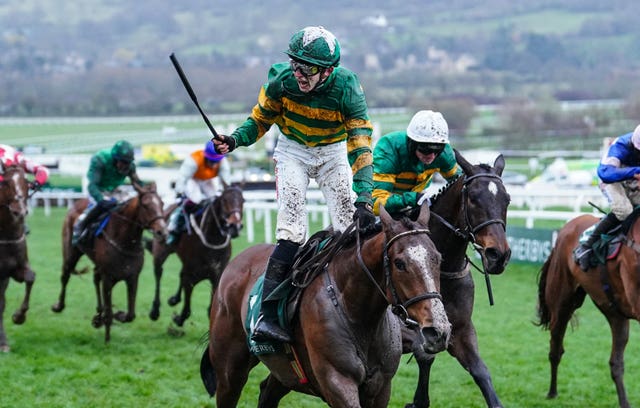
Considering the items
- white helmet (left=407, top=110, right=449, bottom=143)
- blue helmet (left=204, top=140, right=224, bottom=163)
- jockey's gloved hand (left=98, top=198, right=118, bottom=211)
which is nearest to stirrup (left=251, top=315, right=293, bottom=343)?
white helmet (left=407, top=110, right=449, bottom=143)

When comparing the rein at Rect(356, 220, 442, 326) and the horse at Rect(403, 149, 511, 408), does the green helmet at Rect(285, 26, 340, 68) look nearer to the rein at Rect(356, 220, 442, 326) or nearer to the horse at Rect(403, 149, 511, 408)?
the rein at Rect(356, 220, 442, 326)

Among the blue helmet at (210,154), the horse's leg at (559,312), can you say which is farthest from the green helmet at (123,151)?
the horse's leg at (559,312)

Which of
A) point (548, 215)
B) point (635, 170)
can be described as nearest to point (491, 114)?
point (548, 215)

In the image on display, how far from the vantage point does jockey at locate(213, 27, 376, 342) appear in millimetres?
5457

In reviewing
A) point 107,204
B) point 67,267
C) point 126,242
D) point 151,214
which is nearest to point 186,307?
point 126,242

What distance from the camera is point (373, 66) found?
277 ft

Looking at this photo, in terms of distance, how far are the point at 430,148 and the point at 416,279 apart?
2141mm

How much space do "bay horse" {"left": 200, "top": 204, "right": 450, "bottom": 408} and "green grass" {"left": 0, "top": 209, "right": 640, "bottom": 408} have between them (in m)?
1.74

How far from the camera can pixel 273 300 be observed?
5676mm

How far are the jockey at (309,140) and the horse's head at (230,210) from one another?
5.11 m

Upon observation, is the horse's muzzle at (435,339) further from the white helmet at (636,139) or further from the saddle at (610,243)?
the saddle at (610,243)

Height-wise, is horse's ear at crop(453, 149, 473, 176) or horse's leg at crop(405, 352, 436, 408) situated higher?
horse's ear at crop(453, 149, 473, 176)

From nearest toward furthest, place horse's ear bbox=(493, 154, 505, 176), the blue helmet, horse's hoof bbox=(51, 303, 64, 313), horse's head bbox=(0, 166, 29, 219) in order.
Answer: horse's ear bbox=(493, 154, 505, 176) → horse's head bbox=(0, 166, 29, 219) → the blue helmet → horse's hoof bbox=(51, 303, 64, 313)

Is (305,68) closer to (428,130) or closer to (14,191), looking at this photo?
(428,130)
